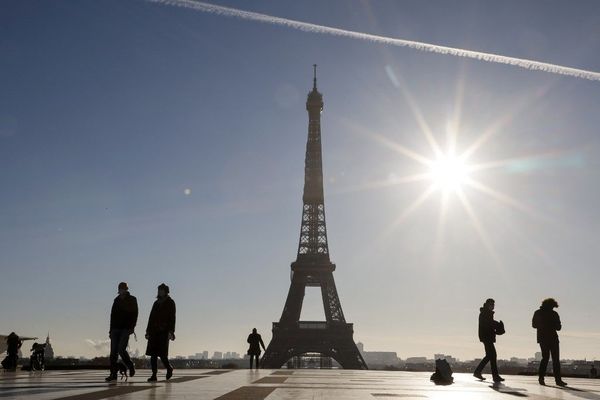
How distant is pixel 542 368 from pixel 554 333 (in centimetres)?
92

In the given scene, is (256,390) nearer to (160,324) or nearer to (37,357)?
(160,324)

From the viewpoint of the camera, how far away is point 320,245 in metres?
82.9

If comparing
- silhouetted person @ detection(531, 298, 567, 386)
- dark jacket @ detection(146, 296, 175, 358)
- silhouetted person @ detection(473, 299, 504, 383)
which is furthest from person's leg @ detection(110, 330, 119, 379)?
silhouetted person @ detection(531, 298, 567, 386)

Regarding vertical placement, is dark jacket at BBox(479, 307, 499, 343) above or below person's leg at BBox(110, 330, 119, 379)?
above

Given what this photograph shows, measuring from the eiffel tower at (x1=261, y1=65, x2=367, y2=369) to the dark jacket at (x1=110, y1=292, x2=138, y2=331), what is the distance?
59187 millimetres

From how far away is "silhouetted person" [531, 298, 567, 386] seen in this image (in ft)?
50.1

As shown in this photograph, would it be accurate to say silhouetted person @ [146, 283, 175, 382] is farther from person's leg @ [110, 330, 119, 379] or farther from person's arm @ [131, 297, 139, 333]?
person's leg @ [110, 330, 119, 379]

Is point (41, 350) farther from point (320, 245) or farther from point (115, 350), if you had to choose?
point (320, 245)

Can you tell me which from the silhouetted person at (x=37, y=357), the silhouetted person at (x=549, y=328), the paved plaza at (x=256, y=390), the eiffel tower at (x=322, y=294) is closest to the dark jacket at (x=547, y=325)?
the silhouetted person at (x=549, y=328)

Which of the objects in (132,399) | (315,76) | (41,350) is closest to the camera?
(132,399)

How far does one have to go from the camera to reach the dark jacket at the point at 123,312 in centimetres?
1357

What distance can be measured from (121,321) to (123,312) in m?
0.20

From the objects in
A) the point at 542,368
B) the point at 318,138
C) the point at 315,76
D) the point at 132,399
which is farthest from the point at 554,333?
the point at 315,76

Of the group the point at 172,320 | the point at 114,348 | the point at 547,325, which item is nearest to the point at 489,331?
the point at 547,325
